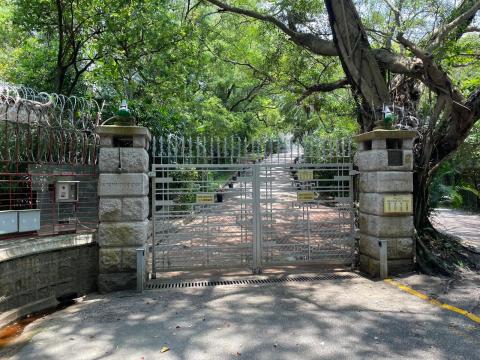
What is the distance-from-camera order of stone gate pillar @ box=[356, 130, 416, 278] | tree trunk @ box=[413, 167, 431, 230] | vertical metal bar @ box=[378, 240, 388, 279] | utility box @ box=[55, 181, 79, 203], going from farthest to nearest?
1. tree trunk @ box=[413, 167, 431, 230]
2. stone gate pillar @ box=[356, 130, 416, 278]
3. vertical metal bar @ box=[378, 240, 388, 279]
4. utility box @ box=[55, 181, 79, 203]

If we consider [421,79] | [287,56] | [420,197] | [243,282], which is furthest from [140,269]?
[287,56]

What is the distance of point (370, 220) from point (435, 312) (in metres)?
2.31

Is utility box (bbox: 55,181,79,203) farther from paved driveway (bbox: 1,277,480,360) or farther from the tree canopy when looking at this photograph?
the tree canopy

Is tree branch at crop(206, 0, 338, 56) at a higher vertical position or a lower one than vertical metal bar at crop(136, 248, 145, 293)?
higher

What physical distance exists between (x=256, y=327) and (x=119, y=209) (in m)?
3.13

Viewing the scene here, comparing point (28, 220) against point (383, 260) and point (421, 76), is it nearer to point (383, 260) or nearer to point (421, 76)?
point (383, 260)

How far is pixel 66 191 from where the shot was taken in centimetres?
671

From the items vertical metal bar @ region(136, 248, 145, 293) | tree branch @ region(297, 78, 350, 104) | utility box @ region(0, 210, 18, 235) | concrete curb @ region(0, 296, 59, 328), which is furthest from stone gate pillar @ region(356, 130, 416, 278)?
utility box @ region(0, 210, 18, 235)

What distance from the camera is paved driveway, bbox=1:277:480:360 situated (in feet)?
13.8

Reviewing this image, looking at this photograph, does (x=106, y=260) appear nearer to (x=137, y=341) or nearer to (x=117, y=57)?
(x=137, y=341)

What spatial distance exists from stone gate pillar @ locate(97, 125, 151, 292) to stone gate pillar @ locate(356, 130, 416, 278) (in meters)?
4.23

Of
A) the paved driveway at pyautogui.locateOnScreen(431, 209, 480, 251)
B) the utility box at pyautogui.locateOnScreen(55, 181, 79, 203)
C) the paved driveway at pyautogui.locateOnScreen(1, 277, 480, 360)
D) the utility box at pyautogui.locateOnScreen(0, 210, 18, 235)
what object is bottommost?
the paved driveway at pyautogui.locateOnScreen(1, 277, 480, 360)

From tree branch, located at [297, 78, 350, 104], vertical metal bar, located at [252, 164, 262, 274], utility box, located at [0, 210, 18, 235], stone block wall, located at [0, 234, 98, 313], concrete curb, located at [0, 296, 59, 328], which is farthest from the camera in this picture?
tree branch, located at [297, 78, 350, 104]

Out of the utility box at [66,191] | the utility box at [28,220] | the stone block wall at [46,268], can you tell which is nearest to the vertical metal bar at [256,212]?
the stone block wall at [46,268]
